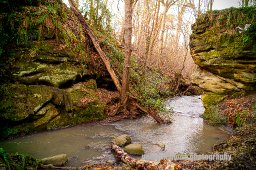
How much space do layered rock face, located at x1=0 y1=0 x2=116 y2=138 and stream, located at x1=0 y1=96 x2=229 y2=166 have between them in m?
0.60

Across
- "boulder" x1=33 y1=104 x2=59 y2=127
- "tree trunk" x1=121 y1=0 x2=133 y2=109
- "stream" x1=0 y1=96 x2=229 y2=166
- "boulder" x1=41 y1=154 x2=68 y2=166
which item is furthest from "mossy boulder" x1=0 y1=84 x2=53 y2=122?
"tree trunk" x1=121 y1=0 x2=133 y2=109

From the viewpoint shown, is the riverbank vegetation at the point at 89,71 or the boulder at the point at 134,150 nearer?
the boulder at the point at 134,150

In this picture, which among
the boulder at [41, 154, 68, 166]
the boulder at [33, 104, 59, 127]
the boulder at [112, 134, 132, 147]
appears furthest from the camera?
the boulder at [33, 104, 59, 127]

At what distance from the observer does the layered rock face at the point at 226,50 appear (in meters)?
9.33

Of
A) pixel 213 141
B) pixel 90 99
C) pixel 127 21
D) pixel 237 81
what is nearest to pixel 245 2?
pixel 237 81

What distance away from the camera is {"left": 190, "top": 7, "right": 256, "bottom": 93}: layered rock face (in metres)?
9.33

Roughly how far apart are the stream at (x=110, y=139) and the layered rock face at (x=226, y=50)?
2308mm

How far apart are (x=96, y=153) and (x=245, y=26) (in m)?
8.05

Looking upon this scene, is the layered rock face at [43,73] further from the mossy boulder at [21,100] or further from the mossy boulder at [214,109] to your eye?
the mossy boulder at [214,109]

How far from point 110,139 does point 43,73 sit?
369 centimetres

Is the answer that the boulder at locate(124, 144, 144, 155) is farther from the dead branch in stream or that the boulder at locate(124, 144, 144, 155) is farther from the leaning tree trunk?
the leaning tree trunk

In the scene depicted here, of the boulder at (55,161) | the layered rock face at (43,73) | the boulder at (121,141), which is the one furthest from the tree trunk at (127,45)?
the boulder at (55,161)

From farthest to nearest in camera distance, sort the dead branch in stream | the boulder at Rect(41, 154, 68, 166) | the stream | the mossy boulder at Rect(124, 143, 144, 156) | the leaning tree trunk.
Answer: the leaning tree trunk
the mossy boulder at Rect(124, 143, 144, 156)
the stream
the boulder at Rect(41, 154, 68, 166)
the dead branch in stream

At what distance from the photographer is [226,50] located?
9.90 meters
